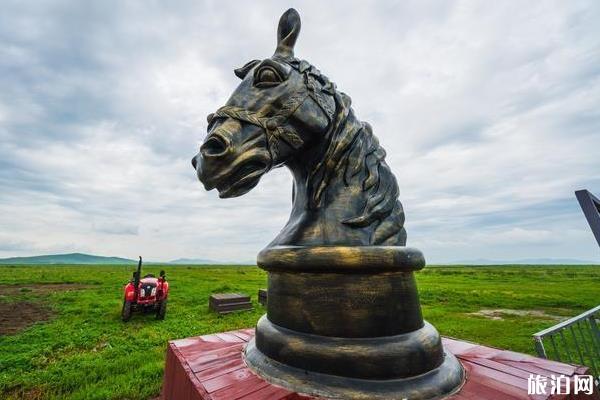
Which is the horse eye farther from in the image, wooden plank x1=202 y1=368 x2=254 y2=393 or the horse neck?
wooden plank x1=202 y1=368 x2=254 y2=393

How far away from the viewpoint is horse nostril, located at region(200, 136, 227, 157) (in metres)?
1.51

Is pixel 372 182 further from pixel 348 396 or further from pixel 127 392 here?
pixel 127 392

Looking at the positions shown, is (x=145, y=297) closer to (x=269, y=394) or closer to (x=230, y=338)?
(x=230, y=338)

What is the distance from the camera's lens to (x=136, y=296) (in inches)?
425

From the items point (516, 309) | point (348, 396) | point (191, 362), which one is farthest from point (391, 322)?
point (516, 309)

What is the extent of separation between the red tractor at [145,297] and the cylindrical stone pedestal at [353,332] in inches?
417

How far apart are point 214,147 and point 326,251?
0.79 metres

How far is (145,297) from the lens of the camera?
11031mm

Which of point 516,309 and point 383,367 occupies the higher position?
point 383,367

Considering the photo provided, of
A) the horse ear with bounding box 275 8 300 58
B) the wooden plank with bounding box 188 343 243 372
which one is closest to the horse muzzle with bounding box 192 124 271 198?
the horse ear with bounding box 275 8 300 58

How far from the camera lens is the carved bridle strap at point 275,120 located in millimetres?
1660

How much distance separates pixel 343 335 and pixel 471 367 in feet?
3.01

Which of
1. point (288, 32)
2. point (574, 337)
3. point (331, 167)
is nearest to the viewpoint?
point (331, 167)

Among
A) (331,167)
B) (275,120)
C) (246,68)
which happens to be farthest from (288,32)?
(331,167)
